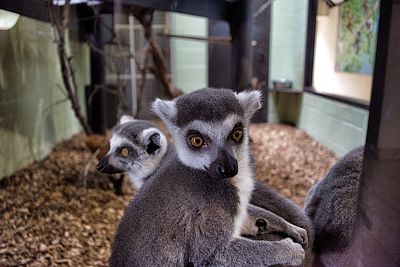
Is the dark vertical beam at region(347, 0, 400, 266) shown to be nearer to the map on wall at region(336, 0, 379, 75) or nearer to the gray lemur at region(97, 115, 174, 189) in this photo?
the gray lemur at region(97, 115, 174, 189)

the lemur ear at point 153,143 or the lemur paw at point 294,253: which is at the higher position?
the lemur ear at point 153,143

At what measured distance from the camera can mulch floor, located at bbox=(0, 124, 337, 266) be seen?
2.99 metres

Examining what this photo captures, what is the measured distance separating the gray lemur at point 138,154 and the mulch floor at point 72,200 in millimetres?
697

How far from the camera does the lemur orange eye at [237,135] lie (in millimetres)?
1976

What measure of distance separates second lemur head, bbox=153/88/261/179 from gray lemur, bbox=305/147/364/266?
22.8 inches

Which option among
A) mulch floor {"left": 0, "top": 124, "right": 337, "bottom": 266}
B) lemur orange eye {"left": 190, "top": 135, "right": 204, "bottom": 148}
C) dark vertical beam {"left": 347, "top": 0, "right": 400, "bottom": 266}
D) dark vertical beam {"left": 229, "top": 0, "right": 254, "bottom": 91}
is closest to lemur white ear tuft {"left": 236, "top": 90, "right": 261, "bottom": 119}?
lemur orange eye {"left": 190, "top": 135, "right": 204, "bottom": 148}

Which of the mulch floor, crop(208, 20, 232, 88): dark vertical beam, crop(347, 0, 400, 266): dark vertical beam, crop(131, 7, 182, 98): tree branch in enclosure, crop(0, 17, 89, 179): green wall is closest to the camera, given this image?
crop(347, 0, 400, 266): dark vertical beam

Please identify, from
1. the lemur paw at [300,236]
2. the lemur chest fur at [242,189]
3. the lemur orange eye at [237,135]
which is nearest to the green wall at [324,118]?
the lemur paw at [300,236]

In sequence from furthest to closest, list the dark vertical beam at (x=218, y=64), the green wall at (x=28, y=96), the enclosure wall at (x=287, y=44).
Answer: the dark vertical beam at (x=218, y=64) → the enclosure wall at (x=287, y=44) → the green wall at (x=28, y=96)

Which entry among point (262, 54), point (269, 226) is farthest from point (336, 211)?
point (262, 54)

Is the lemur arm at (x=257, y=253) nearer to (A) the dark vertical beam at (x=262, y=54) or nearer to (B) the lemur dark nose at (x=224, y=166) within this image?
(B) the lemur dark nose at (x=224, y=166)

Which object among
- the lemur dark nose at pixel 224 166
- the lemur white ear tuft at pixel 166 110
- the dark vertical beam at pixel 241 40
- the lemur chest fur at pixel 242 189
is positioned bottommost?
the lemur chest fur at pixel 242 189

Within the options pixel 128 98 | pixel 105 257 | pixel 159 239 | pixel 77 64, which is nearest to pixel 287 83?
pixel 128 98

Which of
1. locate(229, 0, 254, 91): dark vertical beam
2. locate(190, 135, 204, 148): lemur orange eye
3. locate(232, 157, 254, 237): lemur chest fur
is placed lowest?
locate(232, 157, 254, 237): lemur chest fur
